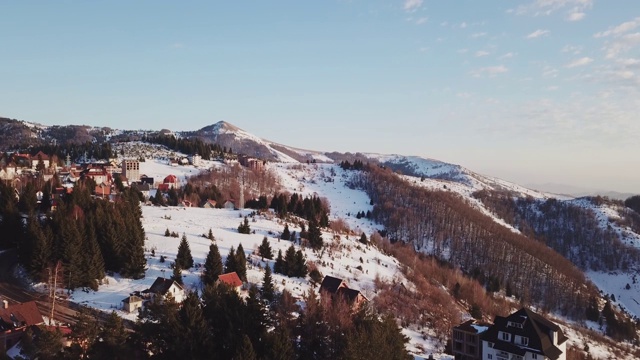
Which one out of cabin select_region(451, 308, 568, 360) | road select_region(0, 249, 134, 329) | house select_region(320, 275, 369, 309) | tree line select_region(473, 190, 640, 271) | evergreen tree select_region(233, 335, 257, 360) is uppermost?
evergreen tree select_region(233, 335, 257, 360)

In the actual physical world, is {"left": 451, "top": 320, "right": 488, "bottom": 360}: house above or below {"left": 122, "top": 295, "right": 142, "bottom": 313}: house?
below

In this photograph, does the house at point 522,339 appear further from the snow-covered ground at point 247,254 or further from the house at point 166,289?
the house at point 166,289

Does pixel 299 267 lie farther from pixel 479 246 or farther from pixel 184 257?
pixel 479 246

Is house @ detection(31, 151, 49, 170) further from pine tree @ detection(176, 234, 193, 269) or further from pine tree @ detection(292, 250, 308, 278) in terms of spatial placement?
pine tree @ detection(292, 250, 308, 278)

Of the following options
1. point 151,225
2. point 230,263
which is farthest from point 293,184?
point 230,263

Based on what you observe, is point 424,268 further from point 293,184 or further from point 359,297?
point 293,184

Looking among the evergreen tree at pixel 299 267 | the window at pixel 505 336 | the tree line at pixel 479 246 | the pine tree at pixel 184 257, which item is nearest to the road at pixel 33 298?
the pine tree at pixel 184 257

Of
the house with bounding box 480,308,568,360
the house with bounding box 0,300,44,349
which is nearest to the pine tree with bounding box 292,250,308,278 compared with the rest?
the house with bounding box 480,308,568,360
